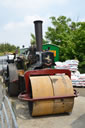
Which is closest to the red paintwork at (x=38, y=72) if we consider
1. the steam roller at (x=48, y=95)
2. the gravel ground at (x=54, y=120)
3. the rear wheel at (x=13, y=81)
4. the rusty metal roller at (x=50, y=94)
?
the steam roller at (x=48, y=95)

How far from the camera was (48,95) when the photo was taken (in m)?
4.41

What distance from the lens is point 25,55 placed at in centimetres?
729

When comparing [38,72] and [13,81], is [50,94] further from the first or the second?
[13,81]

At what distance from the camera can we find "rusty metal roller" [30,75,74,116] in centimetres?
438

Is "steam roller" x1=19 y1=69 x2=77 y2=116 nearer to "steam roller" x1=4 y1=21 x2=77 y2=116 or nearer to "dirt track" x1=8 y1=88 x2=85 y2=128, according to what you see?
"steam roller" x1=4 y1=21 x2=77 y2=116

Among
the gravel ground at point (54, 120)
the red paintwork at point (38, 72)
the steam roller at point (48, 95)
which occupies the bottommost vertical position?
the gravel ground at point (54, 120)

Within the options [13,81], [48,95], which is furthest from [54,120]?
[13,81]

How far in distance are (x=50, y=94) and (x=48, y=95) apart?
0.06 meters

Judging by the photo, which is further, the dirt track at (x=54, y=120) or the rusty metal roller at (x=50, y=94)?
the rusty metal roller at (x=50, y=94)

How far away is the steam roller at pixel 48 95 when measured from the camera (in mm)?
4367

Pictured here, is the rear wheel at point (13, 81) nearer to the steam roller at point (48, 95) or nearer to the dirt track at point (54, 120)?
the dirt track at point (54, 120)

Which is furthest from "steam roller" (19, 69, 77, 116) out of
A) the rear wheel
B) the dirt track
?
the rear wheel

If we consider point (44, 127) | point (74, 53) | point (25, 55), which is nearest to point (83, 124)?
point (44, 127)

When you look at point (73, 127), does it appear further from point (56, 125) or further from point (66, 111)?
point (66, 111)
